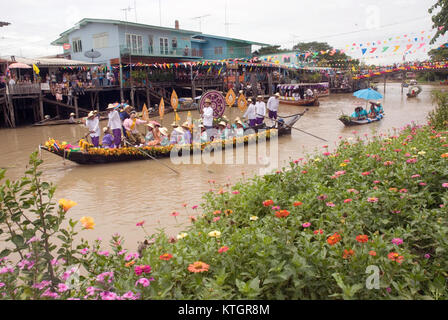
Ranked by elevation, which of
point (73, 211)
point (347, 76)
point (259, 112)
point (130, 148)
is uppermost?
point (347, 76)

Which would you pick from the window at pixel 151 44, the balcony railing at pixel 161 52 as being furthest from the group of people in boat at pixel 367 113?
the window at pixel 151 44

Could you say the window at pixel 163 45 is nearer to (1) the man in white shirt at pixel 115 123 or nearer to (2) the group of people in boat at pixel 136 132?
(2) the group of people in boat at pixel 136 132

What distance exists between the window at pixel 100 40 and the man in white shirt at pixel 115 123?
18.6 m

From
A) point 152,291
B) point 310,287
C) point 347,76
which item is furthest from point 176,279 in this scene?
point 347,76

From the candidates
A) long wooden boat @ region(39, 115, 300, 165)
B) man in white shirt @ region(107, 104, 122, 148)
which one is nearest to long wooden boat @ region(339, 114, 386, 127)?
long wooden boat @ region(39, 115, 300, 165)

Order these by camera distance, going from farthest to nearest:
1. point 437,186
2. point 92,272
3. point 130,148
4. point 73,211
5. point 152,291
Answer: point 130,148
point 73,211
point 437,186
point 92,272
point 152,291

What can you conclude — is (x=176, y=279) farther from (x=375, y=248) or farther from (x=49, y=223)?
(x=375, y=248)

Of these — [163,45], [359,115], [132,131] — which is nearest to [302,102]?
[359,115]

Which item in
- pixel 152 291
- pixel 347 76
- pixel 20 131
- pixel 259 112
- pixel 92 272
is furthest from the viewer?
pixel 347 76

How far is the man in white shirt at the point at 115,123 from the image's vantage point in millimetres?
10031

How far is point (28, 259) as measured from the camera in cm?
242

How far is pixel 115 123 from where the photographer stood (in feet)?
33.2
